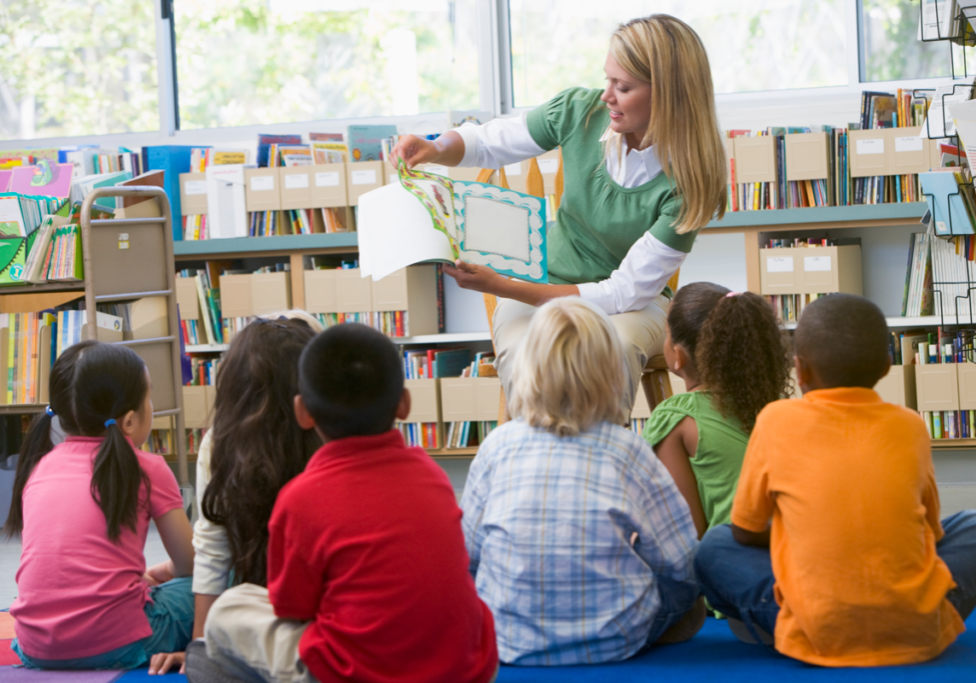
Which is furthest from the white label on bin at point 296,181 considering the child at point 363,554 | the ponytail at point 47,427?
the child at point 363,554

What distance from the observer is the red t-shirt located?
3.69 feet

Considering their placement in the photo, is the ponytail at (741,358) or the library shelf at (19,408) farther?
the library shelf at (19,408)

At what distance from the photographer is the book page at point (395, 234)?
70.1 inches

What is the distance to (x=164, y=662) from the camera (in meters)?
1.52

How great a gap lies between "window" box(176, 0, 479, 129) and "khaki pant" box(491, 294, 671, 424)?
8.06ft

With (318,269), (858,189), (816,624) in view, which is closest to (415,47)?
(318,269)

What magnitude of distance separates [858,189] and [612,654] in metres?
2.44

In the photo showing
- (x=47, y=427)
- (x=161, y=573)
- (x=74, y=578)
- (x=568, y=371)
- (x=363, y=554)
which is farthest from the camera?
(x=47, y=427)

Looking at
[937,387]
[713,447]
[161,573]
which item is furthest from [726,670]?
Answer: [937,387]

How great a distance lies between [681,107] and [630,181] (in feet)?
0.65

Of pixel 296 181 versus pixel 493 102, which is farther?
pixel 493 102

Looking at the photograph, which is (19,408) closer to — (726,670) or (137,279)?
(137,279)

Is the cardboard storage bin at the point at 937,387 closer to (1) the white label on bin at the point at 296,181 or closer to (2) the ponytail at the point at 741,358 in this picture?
(2) the ponytail at the point at 741,358

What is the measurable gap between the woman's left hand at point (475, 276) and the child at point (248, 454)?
1.56 feet
